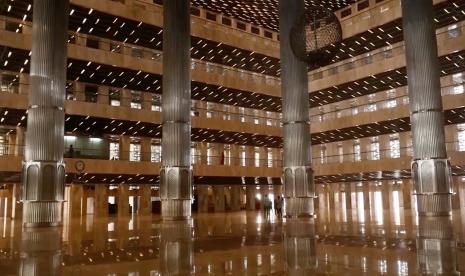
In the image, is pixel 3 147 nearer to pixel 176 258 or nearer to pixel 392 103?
pixel 176 258

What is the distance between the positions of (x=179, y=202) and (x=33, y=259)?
1334 centimetres

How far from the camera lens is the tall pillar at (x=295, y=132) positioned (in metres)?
23.4

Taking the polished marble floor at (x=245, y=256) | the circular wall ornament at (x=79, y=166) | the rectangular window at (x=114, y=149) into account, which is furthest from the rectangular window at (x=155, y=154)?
the polished marble floor at (x=245, y=256)

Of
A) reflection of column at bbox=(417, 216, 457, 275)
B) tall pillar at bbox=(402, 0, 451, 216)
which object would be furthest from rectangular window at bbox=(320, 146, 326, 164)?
reflection of column at bbox=(417, 216, 457, 275)

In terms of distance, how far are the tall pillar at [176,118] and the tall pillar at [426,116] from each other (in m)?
11.1

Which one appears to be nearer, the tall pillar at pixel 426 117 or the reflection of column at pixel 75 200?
the tall pillar at pixel 426 117

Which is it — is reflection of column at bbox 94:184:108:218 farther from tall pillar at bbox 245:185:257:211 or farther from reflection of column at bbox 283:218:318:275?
reflection of column at bbox 283:218:318:275

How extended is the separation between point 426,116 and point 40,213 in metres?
17.5

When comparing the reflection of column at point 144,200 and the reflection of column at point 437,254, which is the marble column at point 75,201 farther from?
the reflection of column at point 437,254

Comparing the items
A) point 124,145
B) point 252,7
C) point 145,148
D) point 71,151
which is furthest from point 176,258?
point 252,7

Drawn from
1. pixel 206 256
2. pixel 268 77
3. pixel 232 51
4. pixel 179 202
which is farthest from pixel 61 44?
pixel 268 77

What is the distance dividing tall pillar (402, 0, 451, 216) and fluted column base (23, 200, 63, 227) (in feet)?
53.1

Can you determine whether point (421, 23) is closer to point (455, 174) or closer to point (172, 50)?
point (172, 50)

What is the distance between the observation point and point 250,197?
45875mm
